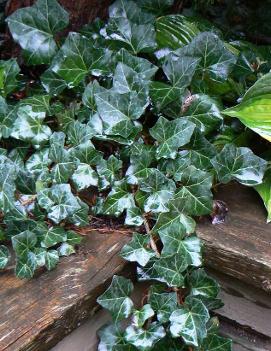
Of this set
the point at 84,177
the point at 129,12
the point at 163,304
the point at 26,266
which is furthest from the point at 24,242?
the point at 129,12

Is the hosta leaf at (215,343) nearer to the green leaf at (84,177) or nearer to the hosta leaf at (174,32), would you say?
the green leaf at (84,177)

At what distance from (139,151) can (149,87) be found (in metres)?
0.17

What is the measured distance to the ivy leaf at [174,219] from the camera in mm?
1078

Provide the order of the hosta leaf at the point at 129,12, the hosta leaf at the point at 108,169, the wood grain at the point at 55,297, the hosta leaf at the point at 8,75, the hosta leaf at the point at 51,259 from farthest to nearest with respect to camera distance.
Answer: the hosta leaf at the point at 129,12, the hosta leaf at the point at 8,75, the hosta leaf at the point at 108,169, the hosta leaf at the point at 51,259, the wood grain at the point at 55,297

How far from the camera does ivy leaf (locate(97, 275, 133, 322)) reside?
1.03m

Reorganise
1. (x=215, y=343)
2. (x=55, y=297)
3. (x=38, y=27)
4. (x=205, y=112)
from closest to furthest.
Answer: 1. (x=55, y=297)
2. (x=215, y=343)
3. (x=205, y=112)
4. (x=38, y=27)

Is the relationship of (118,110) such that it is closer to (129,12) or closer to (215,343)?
(129,12)

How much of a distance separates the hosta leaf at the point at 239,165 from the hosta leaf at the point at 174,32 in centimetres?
41

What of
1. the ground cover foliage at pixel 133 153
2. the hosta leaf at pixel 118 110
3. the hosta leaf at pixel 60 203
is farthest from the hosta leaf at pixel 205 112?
the hosta leaf at pixel 60 203

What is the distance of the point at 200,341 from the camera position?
3.31 feet

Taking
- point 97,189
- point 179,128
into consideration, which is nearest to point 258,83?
point 179,128

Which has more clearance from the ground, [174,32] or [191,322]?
[174,32]

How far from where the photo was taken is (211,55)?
4.18ft

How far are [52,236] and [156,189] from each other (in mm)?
241
